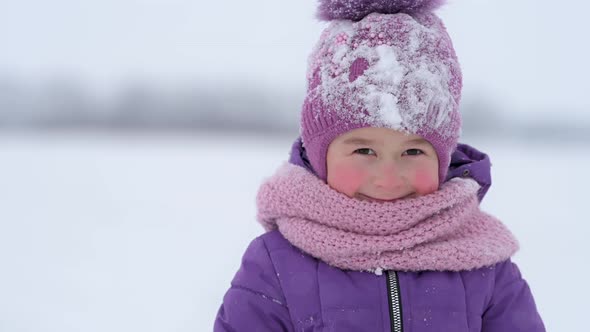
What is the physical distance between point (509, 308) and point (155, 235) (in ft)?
9.89

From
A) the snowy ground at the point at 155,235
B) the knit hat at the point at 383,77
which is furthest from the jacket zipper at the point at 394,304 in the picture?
the snowy ground at the point at 155,235

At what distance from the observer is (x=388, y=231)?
1618 millimetres

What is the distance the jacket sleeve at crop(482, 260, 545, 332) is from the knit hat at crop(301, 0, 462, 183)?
11.7 inches

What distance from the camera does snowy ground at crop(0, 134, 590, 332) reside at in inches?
116

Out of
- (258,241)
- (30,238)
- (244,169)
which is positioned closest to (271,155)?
(244,169)

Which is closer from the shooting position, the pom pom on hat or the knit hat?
the knit hat

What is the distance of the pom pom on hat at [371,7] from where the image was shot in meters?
1.70

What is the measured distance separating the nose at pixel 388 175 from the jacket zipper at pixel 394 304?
223 mm

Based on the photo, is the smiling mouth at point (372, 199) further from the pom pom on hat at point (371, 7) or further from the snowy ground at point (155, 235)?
the snowy ground at point (155, 235)

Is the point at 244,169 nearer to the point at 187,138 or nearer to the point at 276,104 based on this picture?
the point at 187,138

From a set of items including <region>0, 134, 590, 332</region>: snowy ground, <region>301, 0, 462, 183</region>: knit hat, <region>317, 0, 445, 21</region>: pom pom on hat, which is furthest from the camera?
<region>0, 134, 590, 332</region>: snowy ground

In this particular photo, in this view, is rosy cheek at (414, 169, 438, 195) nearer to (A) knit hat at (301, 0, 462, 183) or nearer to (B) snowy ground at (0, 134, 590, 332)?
(A) knit hat at (301, 0, 462, 183)

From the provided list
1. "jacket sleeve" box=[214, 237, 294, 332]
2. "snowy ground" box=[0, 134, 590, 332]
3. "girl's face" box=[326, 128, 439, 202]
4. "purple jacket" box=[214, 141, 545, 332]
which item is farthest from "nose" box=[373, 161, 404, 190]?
"snowy ground" box=[0, 134, 590, 332]

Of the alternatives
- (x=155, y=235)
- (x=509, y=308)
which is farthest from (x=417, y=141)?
(x=155, y=235)
